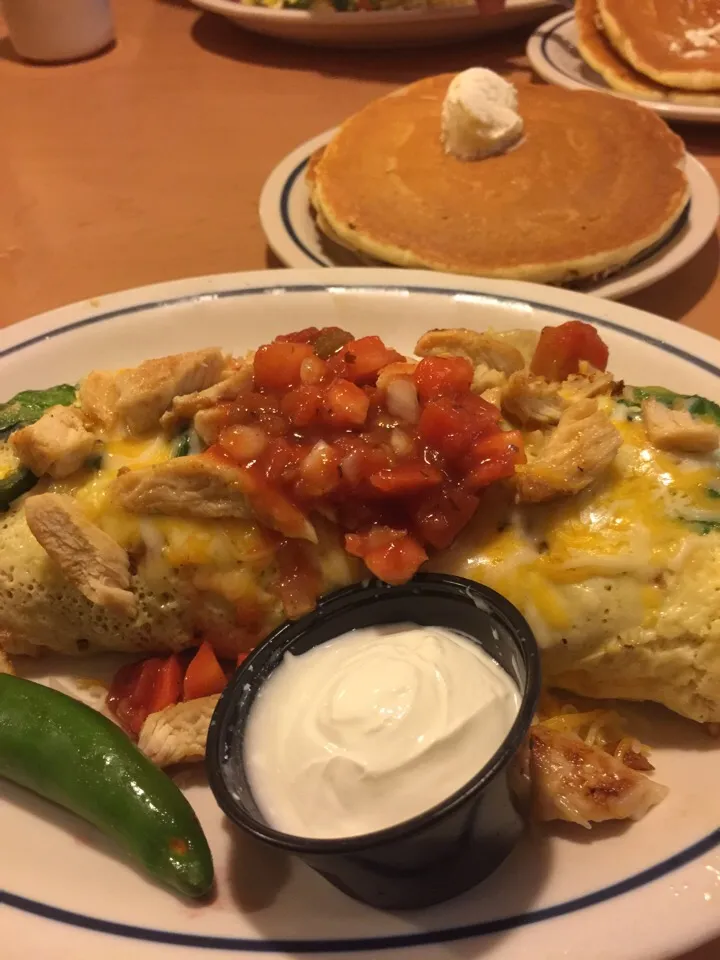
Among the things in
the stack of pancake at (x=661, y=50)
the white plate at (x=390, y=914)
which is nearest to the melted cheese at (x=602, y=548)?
the white plate at (x=390, y=914)

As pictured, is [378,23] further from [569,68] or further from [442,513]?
[442,513]

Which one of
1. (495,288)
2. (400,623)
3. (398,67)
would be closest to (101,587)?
(400,623)

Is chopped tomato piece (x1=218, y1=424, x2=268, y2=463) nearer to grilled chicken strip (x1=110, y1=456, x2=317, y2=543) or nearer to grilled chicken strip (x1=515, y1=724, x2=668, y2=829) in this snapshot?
grilled chicken strip (x1=110, y1=456, x2=317, y2=543)

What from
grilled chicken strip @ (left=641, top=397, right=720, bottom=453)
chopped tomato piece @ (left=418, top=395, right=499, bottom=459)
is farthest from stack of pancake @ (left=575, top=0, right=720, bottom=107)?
chopped tomato piece @ (left=418, top=395, right=499, bottom=459)

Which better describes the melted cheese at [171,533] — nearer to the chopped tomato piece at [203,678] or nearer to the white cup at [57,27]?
the chopped tomato piece at [203,678]

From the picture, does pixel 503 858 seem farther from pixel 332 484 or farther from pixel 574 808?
pixel 332 484

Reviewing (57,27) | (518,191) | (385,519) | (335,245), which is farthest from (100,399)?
(57,27)
